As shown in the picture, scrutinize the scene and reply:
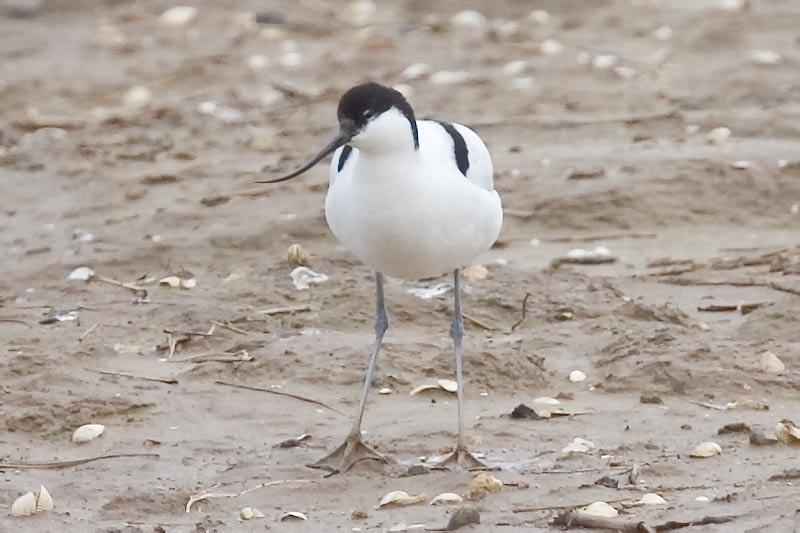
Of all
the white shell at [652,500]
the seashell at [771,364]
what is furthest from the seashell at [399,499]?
the seashell at [771,364]

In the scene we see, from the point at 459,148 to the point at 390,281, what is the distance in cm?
160

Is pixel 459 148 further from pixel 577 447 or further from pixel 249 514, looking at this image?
pixel 249 514

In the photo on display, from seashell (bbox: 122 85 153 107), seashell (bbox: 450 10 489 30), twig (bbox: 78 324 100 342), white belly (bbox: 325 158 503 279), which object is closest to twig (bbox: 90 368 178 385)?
twig (bbox: 78 324 100 342)

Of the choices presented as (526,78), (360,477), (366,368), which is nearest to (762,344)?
(366,368)

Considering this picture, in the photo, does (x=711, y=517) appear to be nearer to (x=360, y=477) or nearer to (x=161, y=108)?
(x=360, y=477)

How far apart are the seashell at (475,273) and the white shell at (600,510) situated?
2.82 meters

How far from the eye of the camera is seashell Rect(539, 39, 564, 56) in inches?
442

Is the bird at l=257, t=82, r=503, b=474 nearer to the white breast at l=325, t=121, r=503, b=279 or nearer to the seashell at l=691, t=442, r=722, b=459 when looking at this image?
the white breast at l=325, t=121, r=503, b=279

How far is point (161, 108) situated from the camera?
35.1 feet

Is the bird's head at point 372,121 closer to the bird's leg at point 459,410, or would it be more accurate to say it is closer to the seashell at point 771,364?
the bird's leg at point 459,410

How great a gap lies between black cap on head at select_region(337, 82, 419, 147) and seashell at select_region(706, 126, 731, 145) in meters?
4.22

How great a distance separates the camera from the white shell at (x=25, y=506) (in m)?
4.58

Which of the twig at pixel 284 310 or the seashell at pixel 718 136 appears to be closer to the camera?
the twig at pixel 284 310

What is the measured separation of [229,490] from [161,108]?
6.12 m
